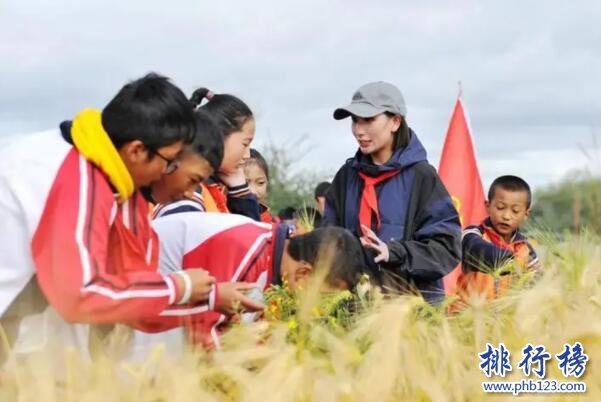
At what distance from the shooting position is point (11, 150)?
303cm

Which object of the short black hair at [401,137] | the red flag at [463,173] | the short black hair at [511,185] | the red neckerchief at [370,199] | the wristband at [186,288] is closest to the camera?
the wristband at [186,288]

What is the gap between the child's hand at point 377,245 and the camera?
431 centimetres

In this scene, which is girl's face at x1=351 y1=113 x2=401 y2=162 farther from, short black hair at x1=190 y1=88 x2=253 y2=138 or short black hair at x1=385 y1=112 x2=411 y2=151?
short black hair at x1=190 y1=88 x2=253 y2=138

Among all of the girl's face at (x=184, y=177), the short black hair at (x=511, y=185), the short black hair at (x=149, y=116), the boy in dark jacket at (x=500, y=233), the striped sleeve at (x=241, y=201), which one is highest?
the short black hair at (x=149, y=116)

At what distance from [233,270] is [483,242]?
226 cm

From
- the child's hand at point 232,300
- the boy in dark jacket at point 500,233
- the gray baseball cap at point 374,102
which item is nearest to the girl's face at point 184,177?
the child's hand at point 232,300

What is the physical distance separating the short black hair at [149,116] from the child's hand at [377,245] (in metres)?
1.33

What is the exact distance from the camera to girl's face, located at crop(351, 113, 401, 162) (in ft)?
15.6

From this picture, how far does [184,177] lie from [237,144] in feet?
3.62

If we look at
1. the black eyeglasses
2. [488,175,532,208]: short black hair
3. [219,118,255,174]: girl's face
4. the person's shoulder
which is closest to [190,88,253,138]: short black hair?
[219,118,255,174]: girl's face

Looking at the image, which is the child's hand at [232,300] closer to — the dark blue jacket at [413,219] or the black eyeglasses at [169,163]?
the black eyeglasses at [169,163]

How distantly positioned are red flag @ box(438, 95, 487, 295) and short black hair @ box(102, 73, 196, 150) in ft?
15.4

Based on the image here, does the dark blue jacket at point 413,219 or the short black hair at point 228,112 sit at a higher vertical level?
the short black hair at point 228,112

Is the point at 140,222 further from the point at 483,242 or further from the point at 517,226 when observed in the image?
the point at 517,226
